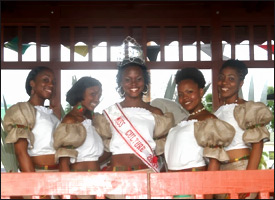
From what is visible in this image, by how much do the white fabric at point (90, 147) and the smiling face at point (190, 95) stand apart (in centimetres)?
66

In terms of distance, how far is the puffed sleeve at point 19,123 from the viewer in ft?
9.36

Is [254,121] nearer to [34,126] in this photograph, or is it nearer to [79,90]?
[79,90]

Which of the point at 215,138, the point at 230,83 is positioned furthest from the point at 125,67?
the point at 215,138

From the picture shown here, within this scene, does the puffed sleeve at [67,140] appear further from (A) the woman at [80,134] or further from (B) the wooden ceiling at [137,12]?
(B) the wooden ceiling at [137,12]

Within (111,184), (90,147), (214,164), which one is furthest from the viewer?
(90,147)

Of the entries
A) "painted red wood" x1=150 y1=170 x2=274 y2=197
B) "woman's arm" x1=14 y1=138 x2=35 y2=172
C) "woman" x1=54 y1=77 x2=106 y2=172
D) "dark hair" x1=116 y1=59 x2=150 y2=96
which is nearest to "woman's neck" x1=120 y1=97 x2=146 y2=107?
"dark hair" x1=116 y1=59 x2=150 y2=96

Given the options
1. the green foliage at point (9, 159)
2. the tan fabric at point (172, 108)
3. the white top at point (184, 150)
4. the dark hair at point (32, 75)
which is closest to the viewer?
the white top at point (184, 150)

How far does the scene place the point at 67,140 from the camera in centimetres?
291

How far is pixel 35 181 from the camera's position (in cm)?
222

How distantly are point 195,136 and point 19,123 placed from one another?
3.68ft

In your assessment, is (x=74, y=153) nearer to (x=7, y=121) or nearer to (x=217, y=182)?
(x=7, y=121)

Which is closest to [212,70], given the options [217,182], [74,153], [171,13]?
[171,13]

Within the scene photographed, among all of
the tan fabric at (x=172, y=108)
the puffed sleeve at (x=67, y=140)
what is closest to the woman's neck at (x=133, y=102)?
the puffed sleeve at (x=67, y=140)

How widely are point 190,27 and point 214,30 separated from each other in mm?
402
